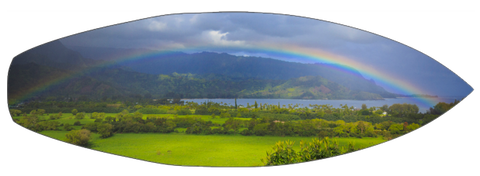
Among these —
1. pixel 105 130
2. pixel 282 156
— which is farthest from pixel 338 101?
pixel 105 130

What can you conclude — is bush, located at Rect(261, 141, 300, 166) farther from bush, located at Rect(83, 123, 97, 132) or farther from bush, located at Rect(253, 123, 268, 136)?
bush, located at Rect(83, 123, 97, 132)

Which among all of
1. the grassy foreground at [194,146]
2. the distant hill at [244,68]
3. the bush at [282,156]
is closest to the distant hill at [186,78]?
the distant hill at [244,68]

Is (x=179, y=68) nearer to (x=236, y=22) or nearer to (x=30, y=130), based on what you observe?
(x=236, y=22)

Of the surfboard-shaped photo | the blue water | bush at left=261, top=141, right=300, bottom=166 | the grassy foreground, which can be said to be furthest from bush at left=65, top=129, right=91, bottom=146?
bush at left=261, top=141, right=300, bottom=166

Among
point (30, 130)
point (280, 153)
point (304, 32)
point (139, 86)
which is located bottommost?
point (280, 153)

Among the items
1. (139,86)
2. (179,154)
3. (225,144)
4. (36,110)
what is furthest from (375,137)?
(36,110)
